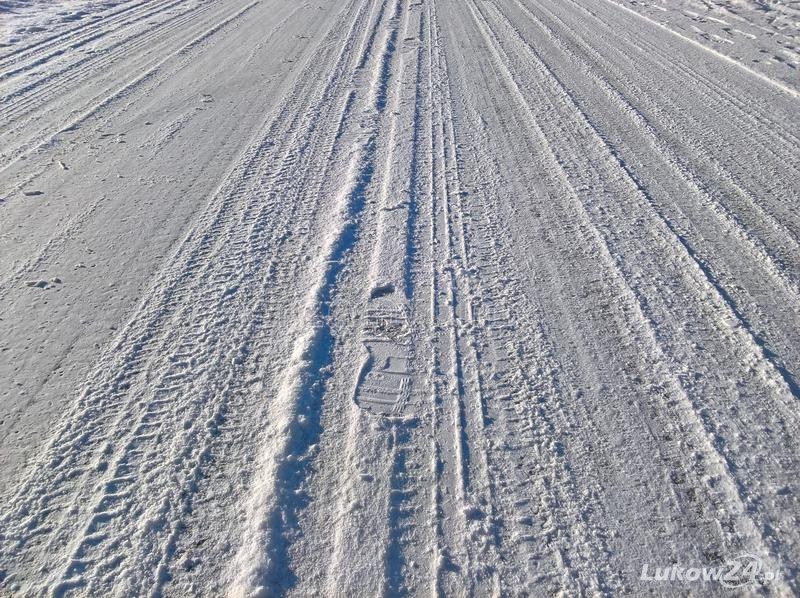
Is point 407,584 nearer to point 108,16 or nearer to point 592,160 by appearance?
point 592,160

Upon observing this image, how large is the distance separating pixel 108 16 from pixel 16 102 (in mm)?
5688

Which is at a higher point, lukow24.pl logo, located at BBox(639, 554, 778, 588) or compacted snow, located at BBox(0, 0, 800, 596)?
compacted snow, located at BBox(0, 0, 800, 596)

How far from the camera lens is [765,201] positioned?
4734 mm

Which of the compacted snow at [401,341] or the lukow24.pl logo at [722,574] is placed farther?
the compacted snow at [401,341]

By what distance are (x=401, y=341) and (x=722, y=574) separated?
75.8 inches

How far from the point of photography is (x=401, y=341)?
3.42 metres

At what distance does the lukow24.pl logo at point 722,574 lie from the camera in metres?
2.24

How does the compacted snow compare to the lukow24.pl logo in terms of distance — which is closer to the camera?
the lukow24.pl logo

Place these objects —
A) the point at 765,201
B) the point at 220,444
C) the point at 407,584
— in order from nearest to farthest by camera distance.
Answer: the point at 407,584 → the point at 220,444 → the point at 765,201

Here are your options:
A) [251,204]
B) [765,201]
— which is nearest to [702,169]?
[765,201]

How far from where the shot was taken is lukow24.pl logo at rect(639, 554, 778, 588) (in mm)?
2240

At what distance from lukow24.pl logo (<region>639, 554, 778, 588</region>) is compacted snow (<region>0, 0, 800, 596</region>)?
12 millimetres

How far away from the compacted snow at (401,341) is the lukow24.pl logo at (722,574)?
0.01m

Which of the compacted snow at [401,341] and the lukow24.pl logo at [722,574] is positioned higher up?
the compacted snow at [401,341]
